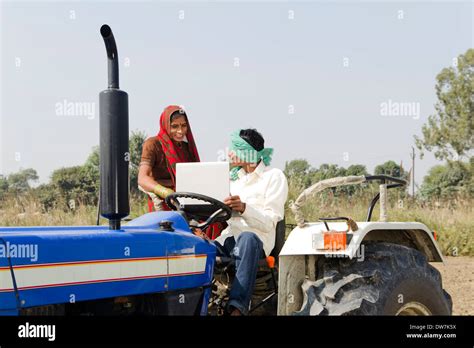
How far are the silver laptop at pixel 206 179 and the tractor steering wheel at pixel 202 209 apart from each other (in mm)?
46

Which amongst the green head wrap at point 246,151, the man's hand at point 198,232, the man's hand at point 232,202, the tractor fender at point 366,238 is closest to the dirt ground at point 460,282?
the tractor fender at point 366,238

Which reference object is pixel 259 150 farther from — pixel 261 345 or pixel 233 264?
pixel 261 345

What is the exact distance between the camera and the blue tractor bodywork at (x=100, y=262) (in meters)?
2.76

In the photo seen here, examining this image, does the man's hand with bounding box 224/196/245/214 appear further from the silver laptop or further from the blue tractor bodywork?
the blue tractor bodywork

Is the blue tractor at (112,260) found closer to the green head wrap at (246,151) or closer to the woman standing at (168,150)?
the green head wrap at (246,151)

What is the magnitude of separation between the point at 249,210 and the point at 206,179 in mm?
338

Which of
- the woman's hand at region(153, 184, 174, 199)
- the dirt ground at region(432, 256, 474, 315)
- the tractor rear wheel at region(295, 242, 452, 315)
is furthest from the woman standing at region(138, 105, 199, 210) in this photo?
the dirt ground at region(432, 256, 474, 315)

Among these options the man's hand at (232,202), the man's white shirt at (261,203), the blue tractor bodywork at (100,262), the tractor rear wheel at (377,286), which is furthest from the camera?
the man's white shirt at (261,203)

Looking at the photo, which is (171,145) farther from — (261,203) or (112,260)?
(112,260)

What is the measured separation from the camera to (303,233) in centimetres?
399

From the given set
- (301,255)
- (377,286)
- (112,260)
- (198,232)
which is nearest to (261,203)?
(301,255)

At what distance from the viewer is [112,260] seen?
122 inches

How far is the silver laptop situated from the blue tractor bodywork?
16.9 inches

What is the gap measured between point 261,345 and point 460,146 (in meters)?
19.8
